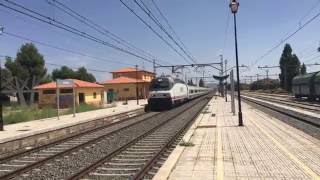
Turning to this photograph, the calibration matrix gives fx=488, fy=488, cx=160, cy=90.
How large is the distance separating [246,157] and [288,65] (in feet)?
314

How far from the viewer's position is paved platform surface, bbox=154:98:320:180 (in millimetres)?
9852

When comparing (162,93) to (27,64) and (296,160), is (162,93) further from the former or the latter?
(27,64)

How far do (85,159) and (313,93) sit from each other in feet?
134

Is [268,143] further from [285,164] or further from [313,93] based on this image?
[313,93]

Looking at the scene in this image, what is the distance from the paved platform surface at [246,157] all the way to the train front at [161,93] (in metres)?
23.5

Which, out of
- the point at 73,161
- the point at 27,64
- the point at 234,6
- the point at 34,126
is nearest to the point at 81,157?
the point at 73,161

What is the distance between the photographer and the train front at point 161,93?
4159cm

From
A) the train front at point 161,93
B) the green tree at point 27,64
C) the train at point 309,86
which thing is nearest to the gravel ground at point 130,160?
the train front at point 161,93

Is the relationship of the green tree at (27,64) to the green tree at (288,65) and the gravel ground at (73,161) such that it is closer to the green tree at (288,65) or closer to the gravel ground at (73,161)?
the green tree at (288,65)

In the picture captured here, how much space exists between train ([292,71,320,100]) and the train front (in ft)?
49.9

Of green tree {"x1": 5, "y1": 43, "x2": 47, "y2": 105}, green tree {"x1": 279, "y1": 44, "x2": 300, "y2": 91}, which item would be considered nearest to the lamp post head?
green tree {"x1": 5, "y1": 43, "x2": 47, "y2": 105}

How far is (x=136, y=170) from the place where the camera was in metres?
11.6

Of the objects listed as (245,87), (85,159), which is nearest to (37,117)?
(85,159)

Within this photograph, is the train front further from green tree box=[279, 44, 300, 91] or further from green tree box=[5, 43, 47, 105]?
green tree box=[279, 44, 300, 91]
